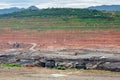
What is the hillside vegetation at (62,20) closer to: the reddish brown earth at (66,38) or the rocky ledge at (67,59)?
the reddish brown earth at (66,38)

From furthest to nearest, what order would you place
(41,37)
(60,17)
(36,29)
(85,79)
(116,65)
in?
(60,17) < (36,29) < (41,37) < (116,65) < (85,79)

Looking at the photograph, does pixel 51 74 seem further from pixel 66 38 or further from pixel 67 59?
pixel 66 38

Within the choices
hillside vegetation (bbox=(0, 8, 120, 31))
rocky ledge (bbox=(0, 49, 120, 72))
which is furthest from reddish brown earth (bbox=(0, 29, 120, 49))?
rocky ledge (bbox=(0, 49, 120, 72))

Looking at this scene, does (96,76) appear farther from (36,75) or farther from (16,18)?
(16,18)

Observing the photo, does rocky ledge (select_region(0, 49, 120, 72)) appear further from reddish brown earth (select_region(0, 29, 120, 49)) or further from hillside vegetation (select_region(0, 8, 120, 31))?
hillside vegetation (select_region(0, 8, 120, 31))

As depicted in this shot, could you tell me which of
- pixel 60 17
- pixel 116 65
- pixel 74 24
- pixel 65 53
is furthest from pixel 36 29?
pixel 116 65

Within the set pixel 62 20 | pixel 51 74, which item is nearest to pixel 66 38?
pixel 62 20
